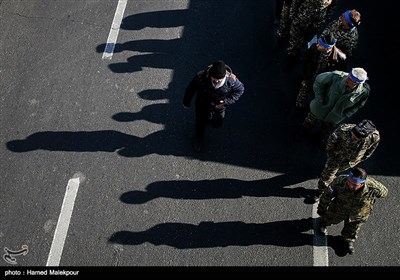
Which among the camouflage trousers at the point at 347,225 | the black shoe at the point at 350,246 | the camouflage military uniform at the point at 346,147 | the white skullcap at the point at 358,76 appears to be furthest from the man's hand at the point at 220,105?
the black shoe at the point at 350,246

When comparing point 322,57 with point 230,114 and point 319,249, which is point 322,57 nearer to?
point 230,114

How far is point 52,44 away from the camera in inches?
311

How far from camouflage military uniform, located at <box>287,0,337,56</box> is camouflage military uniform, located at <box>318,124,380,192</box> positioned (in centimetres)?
214

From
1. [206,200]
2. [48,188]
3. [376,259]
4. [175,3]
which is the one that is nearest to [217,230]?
[206,200]

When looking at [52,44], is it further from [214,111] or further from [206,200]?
[206,200]

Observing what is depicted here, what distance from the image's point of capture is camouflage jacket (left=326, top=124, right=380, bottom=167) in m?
5.22

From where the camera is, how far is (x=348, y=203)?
529cm

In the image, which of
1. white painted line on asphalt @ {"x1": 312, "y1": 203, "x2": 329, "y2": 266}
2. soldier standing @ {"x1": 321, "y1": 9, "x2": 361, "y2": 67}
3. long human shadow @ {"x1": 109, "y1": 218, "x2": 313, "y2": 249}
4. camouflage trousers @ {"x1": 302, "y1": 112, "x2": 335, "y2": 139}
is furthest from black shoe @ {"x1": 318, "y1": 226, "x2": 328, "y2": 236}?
soldier standing @ {"x1": 321, "y1": 9, "x2": 361, "y2": 67}

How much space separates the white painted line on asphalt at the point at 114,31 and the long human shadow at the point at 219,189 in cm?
291

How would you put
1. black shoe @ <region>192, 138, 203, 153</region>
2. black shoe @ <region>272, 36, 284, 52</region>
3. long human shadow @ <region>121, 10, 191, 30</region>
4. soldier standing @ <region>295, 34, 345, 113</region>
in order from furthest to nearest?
long human shadow @ <region>121, 10, 191, 30</region> < black shoe @ <region>272, 36, 284, 52</region> < black shoe @ <region>192, 138, 203, 153</region> < soldier standing @ <region>295, 34, 345, 113</region>

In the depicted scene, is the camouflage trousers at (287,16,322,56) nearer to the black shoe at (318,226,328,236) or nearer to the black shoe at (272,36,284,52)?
the black shoe at (272,36,284,52)

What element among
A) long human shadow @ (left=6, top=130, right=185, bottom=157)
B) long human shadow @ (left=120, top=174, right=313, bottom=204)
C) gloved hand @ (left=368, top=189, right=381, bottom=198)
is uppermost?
gloved hand @ (left=368, top=189, right=381, bottom=198)

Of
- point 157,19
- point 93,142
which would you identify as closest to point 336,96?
point 93,142

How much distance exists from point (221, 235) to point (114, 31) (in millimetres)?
4611
